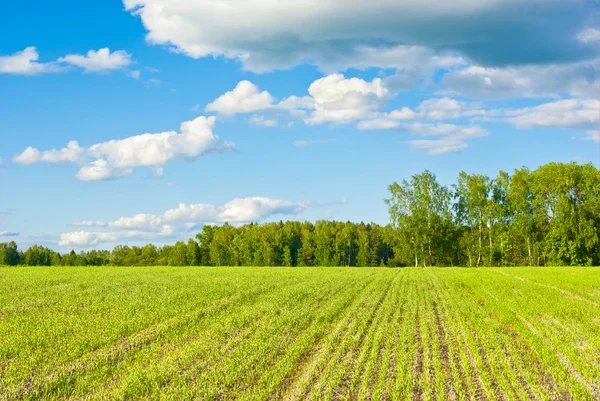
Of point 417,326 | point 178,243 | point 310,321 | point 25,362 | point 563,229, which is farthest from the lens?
point 178,243

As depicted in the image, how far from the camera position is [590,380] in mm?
11516

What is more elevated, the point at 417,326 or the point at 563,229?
the point at 563,229

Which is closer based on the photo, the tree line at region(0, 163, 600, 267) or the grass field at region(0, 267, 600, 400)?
the grass field at region(0, 267, 600, 400)

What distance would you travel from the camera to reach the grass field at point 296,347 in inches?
421

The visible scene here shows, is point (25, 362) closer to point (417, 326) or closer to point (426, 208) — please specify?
Answer: point (417, 326)

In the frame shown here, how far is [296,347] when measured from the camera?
14281mm

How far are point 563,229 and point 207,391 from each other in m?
72.8

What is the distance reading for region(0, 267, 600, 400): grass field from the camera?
10703 mm

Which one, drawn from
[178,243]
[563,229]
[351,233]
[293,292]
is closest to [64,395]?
[293,292]

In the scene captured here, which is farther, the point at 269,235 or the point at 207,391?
the point at 269,235

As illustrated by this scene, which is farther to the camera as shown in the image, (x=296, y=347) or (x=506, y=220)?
(x=506, y=220)

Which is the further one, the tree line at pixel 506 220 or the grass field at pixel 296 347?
the tree line at pixel 506 220

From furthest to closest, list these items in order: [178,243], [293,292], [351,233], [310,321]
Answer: [178,243] → [351,233] → [293,292] → [310,321]

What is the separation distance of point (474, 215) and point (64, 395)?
77553 millimetres
